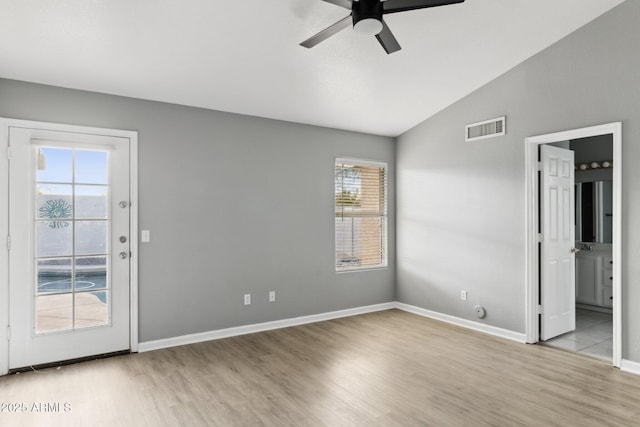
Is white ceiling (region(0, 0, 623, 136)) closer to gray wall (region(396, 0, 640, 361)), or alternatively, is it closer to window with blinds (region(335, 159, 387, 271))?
gray wall (region(396, 0, 640, 361))

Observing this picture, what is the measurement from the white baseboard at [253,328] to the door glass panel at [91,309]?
0.48m

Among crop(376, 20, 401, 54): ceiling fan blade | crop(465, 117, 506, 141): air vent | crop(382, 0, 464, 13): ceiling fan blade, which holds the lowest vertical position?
crop(465, 117, 506, 141): air vent

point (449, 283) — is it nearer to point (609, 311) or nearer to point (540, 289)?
point (540, 289)

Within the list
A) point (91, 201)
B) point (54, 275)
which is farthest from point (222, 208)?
point (54, 275)

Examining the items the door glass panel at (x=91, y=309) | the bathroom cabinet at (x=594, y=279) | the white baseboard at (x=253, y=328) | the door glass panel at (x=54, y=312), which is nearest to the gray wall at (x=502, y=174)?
the white baseboard at (x=253, y=328)

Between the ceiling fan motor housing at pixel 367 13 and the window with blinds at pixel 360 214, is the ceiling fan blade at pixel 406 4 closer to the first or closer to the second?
the ceiling fan motor housing at pixel 367 13

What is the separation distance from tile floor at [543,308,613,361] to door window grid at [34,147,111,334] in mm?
4719

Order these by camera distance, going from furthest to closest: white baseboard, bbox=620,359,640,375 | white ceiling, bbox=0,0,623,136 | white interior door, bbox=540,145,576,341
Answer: white interior door, bbox=540,145,576,341
white baseboard, bbox=620,359,640,375
white ceiling, bbox=0,0,623,136

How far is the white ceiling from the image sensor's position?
2.88 meters

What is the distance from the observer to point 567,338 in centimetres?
434

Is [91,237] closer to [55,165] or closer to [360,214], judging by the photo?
[55,165]

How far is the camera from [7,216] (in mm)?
3439

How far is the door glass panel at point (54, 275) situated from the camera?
3590mm

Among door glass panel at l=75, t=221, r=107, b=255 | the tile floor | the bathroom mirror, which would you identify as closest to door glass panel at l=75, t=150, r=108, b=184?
door glass panel at l=75, t=221, r=107, b=255
